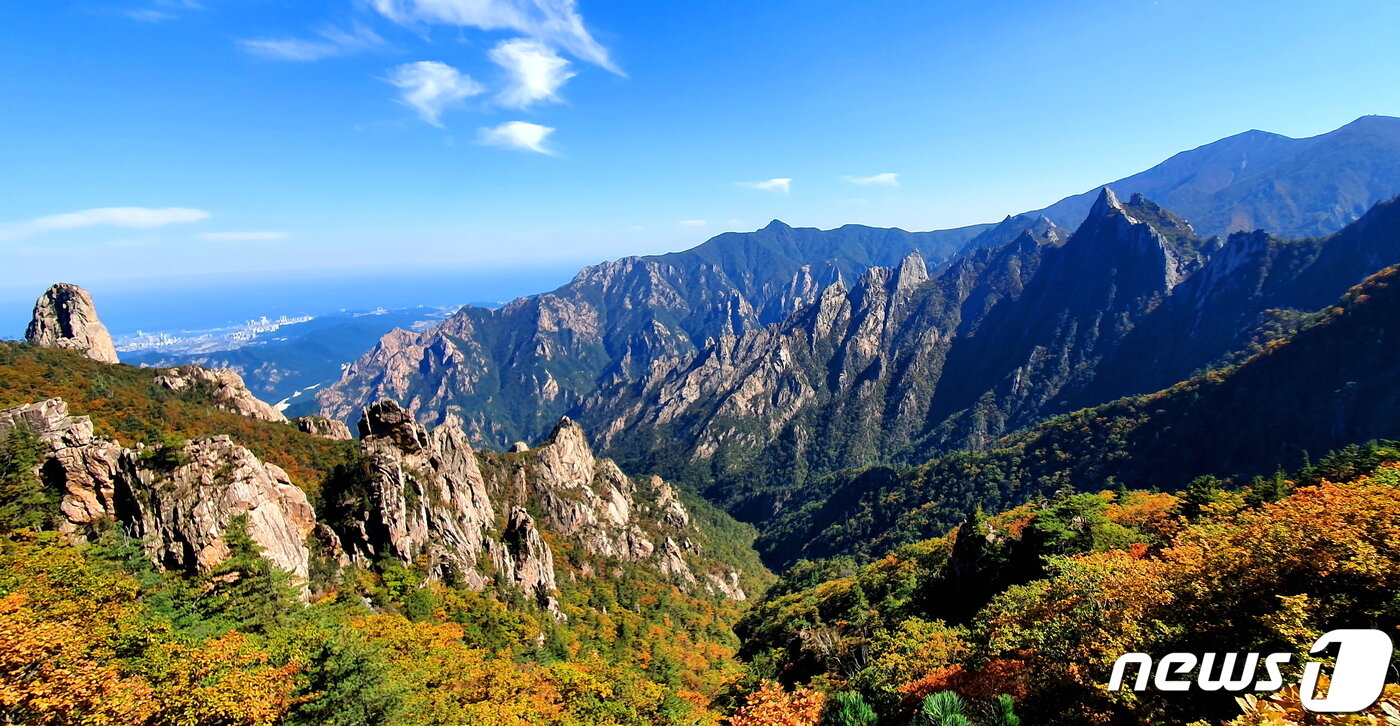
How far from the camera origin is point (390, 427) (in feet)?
365

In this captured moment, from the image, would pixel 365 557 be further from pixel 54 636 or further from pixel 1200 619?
pixel 1200 619

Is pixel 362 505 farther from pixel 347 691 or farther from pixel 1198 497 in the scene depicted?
pixel 1198 497

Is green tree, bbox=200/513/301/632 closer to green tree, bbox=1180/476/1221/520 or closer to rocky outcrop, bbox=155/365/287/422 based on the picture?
rocky outcrop, bbox=155/365/287/422

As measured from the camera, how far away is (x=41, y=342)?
438 feet

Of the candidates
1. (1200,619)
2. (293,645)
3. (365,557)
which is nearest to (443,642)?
(293,645)

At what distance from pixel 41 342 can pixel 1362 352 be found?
14700 inches

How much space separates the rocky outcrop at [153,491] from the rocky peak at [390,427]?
45.4 m

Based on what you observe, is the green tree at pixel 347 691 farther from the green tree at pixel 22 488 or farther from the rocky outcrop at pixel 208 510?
the green tree at pixel 22 488

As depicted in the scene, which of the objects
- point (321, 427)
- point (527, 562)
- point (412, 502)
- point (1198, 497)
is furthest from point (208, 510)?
point (1198, 497)

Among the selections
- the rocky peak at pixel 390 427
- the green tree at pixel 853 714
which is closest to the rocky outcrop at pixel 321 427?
the rocky peak at pixel 390 427

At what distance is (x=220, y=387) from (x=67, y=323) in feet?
190

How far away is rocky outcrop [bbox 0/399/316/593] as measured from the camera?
54594 millimetres

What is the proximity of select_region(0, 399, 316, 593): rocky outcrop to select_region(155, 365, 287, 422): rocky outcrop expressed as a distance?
63297 mm

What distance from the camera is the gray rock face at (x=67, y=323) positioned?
13625 centimetres
